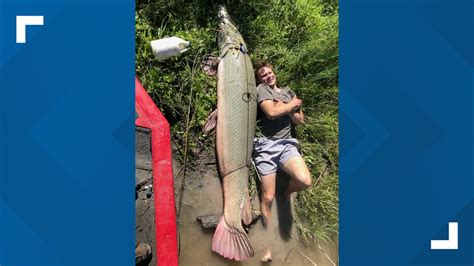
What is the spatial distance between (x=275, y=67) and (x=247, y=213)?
123cm

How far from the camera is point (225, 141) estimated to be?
3.07 m

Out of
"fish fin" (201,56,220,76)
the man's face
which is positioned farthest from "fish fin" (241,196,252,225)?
"fish fin" (201,56,220,76)

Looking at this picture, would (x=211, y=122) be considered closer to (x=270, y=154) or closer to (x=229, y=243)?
(x=270, y=154)

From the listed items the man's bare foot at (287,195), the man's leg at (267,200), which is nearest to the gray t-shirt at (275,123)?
the man's leg at (267,200)

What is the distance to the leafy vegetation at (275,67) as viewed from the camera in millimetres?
3125

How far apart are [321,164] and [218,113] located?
99 centimetres

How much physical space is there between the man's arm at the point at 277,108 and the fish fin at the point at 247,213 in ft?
2.26
